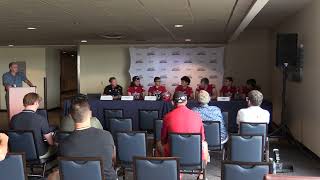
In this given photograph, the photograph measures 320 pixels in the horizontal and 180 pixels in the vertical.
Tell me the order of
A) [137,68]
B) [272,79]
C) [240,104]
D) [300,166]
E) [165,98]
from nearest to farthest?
[300,166]
[240,104]
[165,98]
[272,79]
[137,68]

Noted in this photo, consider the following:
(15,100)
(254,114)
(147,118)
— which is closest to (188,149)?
(254,114)

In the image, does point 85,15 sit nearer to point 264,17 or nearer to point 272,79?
point 264,17

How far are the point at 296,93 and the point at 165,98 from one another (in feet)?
8.97

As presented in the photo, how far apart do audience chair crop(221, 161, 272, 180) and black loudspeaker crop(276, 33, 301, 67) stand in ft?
18.0

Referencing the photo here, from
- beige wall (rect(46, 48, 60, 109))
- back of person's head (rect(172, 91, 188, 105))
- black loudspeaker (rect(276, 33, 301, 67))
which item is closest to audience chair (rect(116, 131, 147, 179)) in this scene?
back of person's head (rect(172, 91, 188, 105))

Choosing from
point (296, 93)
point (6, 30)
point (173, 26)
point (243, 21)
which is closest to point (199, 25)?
point (173, 26)

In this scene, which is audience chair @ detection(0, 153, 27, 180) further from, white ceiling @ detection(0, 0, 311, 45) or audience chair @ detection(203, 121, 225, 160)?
white ceiling @ detection(0, 0, 311, 45)

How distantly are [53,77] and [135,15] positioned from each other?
9.85m

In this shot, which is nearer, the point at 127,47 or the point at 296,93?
the point at 296,93

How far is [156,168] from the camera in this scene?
3.34 metres

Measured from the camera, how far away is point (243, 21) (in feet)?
25.8

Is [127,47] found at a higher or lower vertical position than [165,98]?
higher

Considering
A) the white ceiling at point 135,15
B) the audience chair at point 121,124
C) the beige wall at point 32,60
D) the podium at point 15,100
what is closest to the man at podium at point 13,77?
the white ceiling at point 135,15

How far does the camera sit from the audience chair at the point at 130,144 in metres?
4.58
